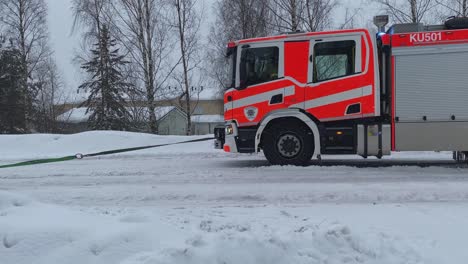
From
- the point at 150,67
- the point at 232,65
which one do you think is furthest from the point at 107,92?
the point at 232,65

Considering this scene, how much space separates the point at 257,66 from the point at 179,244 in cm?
698

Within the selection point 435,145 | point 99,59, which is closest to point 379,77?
point 435,145

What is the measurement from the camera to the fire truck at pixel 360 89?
10.0 meters

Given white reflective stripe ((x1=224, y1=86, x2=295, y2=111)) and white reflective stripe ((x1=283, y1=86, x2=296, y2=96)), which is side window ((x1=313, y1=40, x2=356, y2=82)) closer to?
white reflective stripe ((x1=283, y1=86, x2=296, y2=96))

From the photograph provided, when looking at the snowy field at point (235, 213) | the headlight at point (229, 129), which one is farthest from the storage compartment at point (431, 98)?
the headlight at point (229, 129)

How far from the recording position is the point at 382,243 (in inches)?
174

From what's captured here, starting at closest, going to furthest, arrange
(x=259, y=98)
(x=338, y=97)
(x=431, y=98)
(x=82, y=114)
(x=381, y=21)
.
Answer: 1. (x=431, y=98)
2. (x=338, y=97)
3. (x=259, y=98)
4. (x=381, y=21)
5. (x=82, y=114)

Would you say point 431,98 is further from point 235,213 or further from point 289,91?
point 235,213

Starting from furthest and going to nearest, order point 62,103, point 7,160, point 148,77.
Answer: point 62,103 → point 148,77 → point 7,160

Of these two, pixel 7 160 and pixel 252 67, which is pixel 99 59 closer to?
pixel 7 160

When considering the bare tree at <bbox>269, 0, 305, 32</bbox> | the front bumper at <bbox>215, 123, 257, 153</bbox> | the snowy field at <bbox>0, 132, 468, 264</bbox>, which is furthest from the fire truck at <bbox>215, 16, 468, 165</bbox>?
the bare tree at <bbox>269, 0, 305, 32</bbox>

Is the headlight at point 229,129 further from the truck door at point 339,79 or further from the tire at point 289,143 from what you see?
the truck door at point 339,79

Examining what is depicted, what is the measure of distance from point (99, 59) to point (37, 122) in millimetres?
8899

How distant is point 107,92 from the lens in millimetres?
38844
